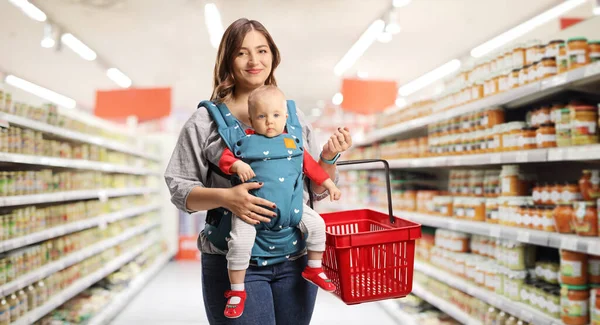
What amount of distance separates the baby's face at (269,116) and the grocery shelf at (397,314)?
136 inches

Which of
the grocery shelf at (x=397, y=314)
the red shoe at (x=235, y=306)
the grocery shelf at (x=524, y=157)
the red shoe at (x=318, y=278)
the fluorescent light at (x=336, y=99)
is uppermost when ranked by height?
the fluorescent light at (x=336, y=99)

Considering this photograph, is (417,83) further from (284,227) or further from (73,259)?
(284,227)

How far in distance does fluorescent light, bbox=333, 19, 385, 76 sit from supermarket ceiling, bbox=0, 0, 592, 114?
0.19 metres

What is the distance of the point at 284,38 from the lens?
9820 millimetres

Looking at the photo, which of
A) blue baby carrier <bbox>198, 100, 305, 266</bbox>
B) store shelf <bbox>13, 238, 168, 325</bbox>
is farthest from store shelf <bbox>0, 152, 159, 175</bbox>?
blue baby carrier <bbox>198, 100, 305, 266</bbox>

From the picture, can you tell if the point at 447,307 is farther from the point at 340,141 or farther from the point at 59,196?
the point at 59,196

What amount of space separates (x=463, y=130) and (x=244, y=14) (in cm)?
568

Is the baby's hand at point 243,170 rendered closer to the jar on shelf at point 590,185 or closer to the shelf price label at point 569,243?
the shelf price label at point 569,243

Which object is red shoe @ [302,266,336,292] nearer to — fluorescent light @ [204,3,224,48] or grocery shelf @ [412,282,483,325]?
grocery shelf @ [412,282,483,325]

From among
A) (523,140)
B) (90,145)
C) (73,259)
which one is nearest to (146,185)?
(90,145)

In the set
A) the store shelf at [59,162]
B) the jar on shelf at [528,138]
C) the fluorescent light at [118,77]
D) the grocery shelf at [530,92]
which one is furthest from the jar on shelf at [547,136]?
the fluorescent light at [118,77]

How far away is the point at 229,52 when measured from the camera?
169 cm

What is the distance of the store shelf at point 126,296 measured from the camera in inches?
186

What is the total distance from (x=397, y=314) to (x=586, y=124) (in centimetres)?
292
